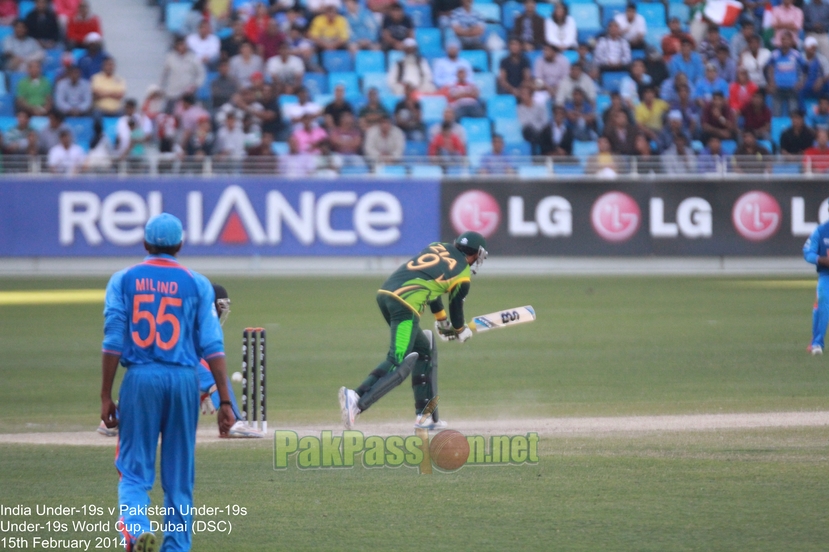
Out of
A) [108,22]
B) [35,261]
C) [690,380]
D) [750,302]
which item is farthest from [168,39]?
[690,380]

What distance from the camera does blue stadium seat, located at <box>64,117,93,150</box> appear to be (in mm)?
24188

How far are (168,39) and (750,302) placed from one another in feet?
50.0

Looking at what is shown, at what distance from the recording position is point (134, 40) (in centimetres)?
2688

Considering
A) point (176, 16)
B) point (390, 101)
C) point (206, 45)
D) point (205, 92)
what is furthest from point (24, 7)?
point (390, 101)

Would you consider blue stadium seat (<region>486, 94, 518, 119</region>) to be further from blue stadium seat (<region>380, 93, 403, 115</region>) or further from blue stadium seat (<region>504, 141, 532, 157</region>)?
blue stadium seat (<region>380, 93, 403, 115</region>)

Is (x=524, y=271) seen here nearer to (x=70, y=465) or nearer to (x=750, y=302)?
(x=750, y=302)

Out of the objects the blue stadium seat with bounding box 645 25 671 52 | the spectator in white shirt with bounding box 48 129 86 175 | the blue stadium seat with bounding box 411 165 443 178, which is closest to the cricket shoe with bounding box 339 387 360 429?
the blue stadium seat with bounding box 411 165 443 178

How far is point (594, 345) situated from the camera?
14.5 meters

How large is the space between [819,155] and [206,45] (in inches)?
534

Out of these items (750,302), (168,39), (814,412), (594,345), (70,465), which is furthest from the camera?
(168,39)

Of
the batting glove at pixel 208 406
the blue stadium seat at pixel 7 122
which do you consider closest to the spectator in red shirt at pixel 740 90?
the blue stadium seat at pixel 7 122

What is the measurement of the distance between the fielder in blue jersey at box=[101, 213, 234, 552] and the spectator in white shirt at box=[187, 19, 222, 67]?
20470mm

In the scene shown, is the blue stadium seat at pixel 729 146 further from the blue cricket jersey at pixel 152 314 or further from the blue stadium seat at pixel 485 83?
the blue cricket jersey at pixel 152 314

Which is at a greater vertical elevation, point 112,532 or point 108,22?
point 108,22
